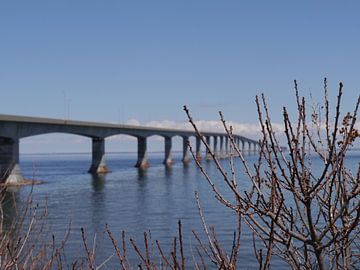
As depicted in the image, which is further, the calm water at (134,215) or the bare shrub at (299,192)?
the calm water at (134,215)

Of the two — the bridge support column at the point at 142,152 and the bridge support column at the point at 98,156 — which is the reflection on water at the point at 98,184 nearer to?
the bridge support column at the point at 98,156

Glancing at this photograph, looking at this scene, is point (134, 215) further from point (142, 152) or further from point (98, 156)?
point (142, 152)

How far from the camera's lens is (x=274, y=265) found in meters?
19.2

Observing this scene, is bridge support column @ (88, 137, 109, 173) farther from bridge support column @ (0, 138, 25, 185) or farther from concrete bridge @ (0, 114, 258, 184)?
bridge support column @ (0, 138, 25, 185)

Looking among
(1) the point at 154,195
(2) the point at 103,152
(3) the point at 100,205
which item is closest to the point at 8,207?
(3) the point at 100,205

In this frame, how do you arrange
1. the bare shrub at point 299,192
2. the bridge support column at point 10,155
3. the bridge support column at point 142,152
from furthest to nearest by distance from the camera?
the bridge support column at point 142,152 → the bridge support column at point 10,155 → the bare shrub at point 299,192

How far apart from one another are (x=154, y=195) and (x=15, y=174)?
21.9m

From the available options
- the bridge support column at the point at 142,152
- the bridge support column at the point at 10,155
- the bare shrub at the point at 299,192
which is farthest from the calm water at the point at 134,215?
the bridge support column at the point at 142,152

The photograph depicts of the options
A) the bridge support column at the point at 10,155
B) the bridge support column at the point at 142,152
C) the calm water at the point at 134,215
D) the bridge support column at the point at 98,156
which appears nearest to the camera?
the calm water at the point at 134,215

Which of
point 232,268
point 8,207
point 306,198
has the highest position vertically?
point 306,198

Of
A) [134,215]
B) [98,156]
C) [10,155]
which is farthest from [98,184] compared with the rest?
[134,215]

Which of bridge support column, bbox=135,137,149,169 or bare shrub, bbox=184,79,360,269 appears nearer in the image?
bare shrub, bbox=184,79,360,269

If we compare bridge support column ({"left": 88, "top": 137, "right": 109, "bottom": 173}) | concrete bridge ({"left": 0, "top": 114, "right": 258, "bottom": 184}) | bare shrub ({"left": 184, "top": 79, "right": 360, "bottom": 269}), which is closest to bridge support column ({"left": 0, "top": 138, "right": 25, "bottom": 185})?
concrete bridge ({"left": 0, "top": 114, "right": 258, "bottom": 184})

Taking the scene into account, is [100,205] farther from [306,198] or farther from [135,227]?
[306,198]
